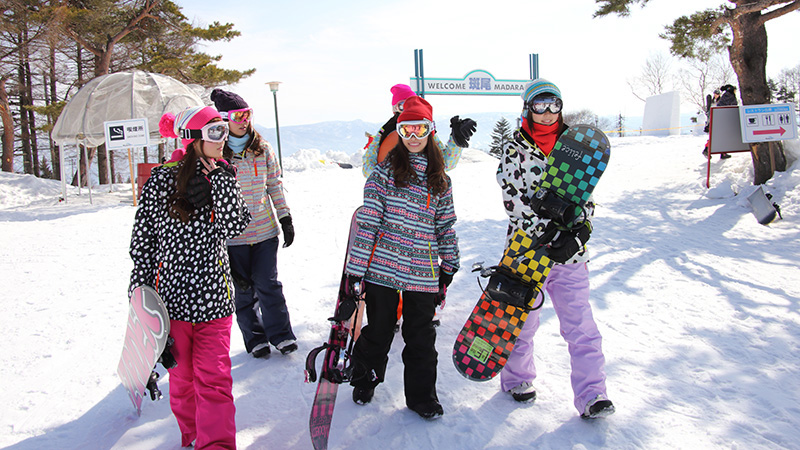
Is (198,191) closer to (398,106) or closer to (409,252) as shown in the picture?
(409,252)

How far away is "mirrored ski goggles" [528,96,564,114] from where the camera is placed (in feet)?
8.66

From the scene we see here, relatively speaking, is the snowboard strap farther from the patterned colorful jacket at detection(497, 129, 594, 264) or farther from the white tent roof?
the white tent roof

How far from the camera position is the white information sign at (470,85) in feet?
61.5

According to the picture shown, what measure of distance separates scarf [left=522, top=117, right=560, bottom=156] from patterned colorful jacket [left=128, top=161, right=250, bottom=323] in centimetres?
179

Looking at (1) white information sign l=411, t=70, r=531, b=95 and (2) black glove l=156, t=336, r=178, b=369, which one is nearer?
(2) black glove l=156, t=336, r=178, b=369

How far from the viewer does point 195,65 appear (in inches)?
806

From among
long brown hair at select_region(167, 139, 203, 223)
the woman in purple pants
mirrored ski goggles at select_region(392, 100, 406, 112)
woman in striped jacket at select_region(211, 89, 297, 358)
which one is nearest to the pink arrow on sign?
the woman in purple pants

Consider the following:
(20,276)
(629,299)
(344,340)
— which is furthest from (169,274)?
(20,276)

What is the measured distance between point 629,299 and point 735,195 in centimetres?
521

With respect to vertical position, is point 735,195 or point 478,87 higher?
point 478,87

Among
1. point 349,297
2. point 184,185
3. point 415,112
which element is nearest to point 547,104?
point 415,112

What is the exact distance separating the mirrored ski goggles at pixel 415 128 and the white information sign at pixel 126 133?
10325 mm

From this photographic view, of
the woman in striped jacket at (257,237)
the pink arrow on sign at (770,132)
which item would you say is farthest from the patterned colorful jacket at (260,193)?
the pink arrow on sign at (770,132)

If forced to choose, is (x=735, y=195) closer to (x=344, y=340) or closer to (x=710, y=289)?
(x=710, y=289)
